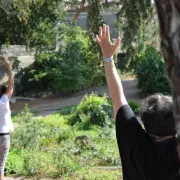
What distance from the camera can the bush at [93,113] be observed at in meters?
11.9

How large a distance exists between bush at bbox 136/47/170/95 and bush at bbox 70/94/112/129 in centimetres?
617

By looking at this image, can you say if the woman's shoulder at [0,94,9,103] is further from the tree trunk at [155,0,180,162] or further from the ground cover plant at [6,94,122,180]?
the tree trunk at [155,0,180,162]

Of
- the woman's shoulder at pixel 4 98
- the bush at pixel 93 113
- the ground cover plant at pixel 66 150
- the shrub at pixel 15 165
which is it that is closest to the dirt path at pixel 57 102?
the bush at pixel 93 113

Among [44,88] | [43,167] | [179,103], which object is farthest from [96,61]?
[44,88]

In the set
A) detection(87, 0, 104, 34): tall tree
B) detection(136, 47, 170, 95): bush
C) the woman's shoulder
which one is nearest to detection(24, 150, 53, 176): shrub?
the woman's shoulder

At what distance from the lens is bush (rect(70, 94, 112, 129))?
11.9 meters

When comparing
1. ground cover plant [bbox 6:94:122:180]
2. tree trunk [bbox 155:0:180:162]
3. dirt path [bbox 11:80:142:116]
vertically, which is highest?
tree trunk [bbox 155:0:180:162]

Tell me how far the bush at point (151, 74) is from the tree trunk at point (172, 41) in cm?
1735

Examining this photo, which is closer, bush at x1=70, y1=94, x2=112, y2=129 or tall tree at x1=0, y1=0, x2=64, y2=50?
bush at x1=70, y1=94, x2=112, y2=129

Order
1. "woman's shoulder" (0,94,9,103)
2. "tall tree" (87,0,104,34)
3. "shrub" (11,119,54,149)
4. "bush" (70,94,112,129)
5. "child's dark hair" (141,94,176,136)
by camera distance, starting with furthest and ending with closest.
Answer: "bush" (70,94,112,129) → "shrub" (11,119,54,149) → "tall tree" (87,0,104,34) → "woman's shoulder" (0,94,9,103) → "child's dark hair" (141,94,176,136)

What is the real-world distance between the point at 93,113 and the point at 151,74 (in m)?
7.64

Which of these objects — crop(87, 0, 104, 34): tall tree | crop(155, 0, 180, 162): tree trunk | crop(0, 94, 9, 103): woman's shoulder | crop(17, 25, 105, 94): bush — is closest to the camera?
crop(155, 0, 180, 162): tree trunk

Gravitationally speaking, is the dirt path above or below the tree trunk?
below

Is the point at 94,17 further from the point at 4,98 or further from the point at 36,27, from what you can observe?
the point at 36,27
